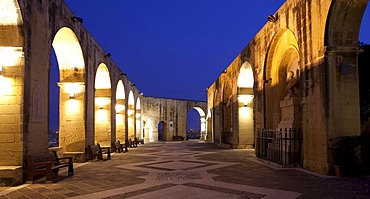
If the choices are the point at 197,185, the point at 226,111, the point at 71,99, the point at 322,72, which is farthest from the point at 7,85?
the point at 226,111

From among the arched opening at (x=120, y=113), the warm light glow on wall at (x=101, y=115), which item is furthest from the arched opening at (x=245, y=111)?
the arched opening at (x=120, y=113)

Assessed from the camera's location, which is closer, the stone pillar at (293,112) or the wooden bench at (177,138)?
the stone pillar at (293,112)

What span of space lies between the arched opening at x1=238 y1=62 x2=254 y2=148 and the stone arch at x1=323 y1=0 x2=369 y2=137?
997 cm

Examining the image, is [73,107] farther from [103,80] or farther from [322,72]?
[322,72]

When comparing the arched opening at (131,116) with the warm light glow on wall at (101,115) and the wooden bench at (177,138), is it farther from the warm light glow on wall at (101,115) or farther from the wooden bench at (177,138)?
the wooden bench at (177,138)

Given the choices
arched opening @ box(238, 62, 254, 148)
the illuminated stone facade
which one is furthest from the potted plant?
arched opening @ box(238, 62, 254, 148)

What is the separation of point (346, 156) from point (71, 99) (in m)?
9.13

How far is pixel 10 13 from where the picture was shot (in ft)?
24.1

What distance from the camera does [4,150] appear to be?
7.42m

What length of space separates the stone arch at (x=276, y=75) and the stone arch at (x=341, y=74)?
3.96 meters

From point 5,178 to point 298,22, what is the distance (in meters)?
8.44

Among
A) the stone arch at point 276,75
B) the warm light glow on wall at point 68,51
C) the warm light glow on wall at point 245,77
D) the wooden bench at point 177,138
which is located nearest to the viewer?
the warm light glow on wall at point 68,51

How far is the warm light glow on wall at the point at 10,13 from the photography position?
7.17 meters

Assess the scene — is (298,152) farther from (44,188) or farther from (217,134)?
(217,134)
